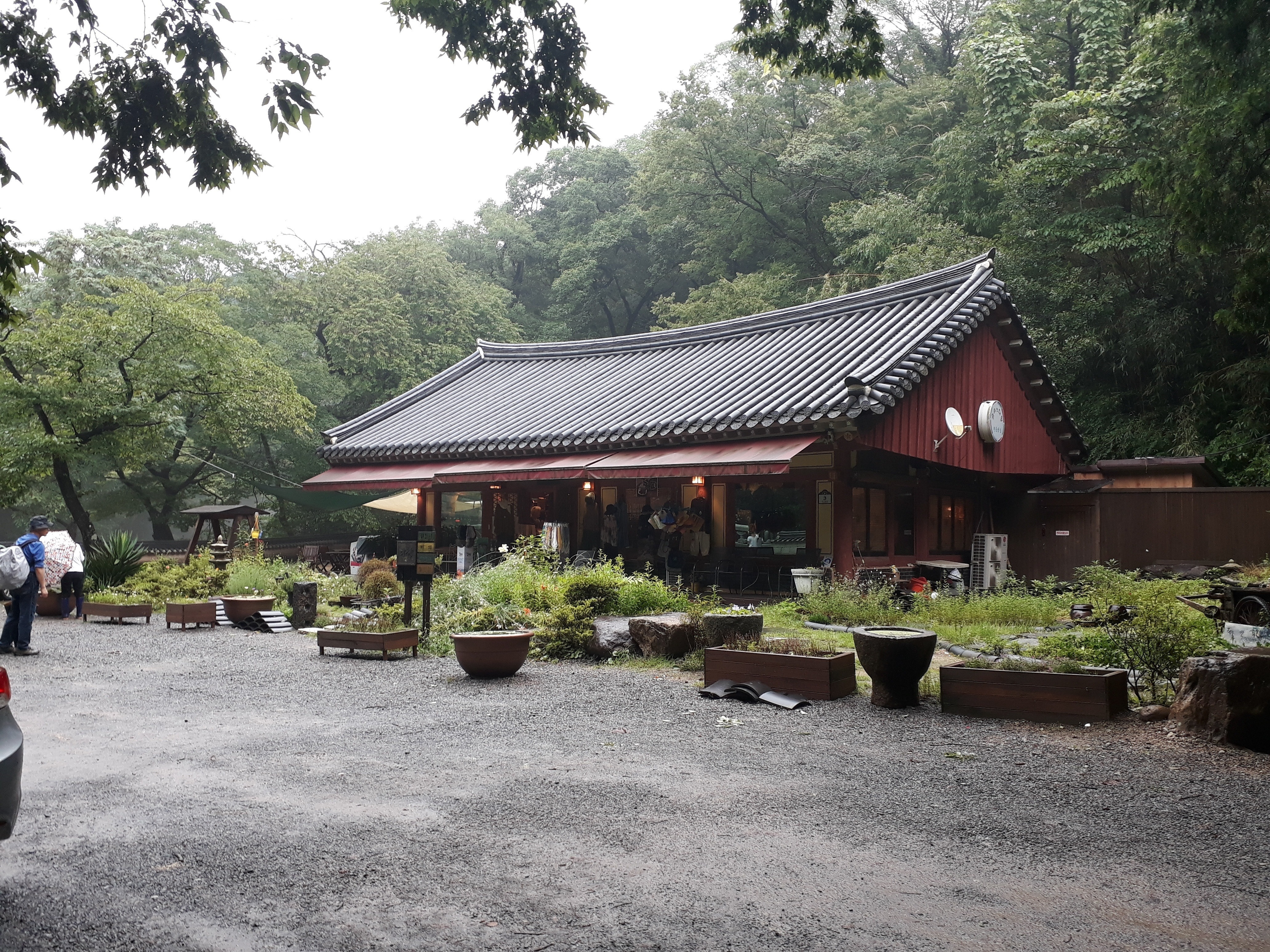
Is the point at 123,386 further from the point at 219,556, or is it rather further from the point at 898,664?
the point at 898,664

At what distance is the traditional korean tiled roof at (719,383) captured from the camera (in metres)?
17.4

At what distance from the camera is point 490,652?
10.2m

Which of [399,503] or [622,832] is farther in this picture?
[399,503]

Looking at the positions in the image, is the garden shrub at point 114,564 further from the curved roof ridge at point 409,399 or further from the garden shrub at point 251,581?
the curved roof ridge at point 409,399

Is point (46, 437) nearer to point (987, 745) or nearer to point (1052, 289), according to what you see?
point (987, 745)

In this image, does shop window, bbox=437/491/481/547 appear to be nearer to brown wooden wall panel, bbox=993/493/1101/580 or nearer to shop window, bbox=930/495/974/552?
shop window, bbox=930/495/974/552

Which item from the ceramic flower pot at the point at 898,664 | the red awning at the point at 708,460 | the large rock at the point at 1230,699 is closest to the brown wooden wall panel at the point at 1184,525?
the red awning at the point at 708,460

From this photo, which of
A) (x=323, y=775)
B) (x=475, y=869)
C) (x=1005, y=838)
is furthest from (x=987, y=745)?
(x=323, y=775)

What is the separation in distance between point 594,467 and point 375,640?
7.26 meters

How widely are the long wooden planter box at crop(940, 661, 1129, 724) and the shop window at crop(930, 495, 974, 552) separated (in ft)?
42.7

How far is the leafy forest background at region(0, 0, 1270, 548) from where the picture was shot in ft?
72.6

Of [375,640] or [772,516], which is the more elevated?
[772,516]

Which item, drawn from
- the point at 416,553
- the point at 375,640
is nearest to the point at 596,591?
the point at 416,553

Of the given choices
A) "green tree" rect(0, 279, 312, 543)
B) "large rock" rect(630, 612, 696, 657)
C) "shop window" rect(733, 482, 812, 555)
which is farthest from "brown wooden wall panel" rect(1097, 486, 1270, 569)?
"green tree" rect(0, 279, 312, 543)
